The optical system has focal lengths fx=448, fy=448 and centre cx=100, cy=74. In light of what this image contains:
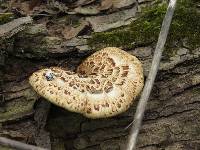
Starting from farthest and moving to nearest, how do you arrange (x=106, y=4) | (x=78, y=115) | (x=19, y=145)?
(x=106, y=4) < (x=78, y=115) < (x=19, y=145)

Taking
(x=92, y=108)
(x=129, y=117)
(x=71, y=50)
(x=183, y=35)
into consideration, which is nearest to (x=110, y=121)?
(x=129, y=117)

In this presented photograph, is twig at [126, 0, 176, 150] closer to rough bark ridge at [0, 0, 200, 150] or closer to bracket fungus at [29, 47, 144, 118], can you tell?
bracket fungus at [29, 47, 144, 118]

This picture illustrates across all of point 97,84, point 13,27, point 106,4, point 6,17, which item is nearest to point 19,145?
point 97,84

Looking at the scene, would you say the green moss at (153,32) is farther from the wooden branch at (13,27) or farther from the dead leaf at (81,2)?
the wooden branch at (13,27)

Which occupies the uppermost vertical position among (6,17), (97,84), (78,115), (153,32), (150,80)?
(6,17)

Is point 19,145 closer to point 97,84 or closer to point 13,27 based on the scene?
point 97,84

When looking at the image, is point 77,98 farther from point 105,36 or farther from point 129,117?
point 105,36
